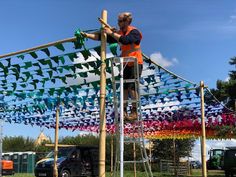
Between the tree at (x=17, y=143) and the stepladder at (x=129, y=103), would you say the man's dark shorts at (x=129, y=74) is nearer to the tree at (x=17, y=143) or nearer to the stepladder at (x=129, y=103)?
the stepladder at (x=129, y=103)

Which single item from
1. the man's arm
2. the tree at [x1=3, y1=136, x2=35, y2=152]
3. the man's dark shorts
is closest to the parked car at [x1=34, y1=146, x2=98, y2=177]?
the man's arm

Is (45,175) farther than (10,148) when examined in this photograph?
No

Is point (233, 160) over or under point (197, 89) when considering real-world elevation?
under

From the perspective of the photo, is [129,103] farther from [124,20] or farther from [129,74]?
[124,20]

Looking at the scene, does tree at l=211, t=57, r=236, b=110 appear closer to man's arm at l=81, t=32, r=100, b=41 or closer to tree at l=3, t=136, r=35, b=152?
tree at l=3, t=136, r=35, b=152

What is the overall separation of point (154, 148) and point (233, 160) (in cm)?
1124

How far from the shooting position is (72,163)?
18.9m

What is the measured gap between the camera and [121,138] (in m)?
4.93

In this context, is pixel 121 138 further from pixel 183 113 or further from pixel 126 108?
pixel 183 113

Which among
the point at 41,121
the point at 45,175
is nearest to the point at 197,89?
the point at 41,121

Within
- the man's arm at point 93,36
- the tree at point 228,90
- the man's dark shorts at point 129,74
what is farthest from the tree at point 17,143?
the man's dark shorts at point 129,74

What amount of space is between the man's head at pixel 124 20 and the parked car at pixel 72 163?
→ 13.4 metres

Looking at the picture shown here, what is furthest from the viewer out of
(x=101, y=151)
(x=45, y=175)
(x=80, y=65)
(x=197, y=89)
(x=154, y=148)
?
(x=154, y=148)

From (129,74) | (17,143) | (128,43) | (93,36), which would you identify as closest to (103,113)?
(129,74)
